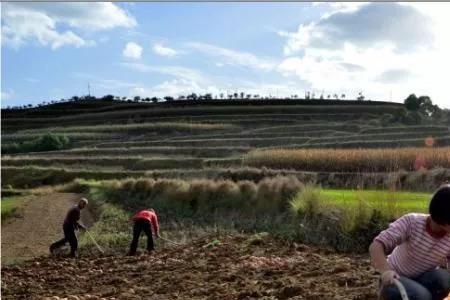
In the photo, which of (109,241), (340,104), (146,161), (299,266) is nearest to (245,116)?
(340,104)

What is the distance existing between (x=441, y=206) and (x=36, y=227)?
801 inches

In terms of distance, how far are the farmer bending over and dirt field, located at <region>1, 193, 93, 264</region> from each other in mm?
12719

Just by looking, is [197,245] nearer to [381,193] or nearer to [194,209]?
[381,193]

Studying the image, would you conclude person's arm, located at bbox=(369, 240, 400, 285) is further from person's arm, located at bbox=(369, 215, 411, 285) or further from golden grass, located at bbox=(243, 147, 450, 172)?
golden grass, located at bbox=(243, 147, 450, 172)

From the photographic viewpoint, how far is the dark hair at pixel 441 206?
411 cm

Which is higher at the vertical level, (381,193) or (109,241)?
(381,193)

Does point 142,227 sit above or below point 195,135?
below

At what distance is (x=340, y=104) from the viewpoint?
89938 millimetres

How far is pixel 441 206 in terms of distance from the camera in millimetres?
4137

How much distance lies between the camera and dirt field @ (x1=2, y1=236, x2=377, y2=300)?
7316 mm

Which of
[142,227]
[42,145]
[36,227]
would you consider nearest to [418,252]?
[142,227]

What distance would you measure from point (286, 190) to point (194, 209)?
3982 mm

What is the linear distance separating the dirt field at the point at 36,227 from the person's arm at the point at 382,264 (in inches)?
504

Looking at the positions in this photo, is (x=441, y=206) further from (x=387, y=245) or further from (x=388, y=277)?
(x=388, y=277)
